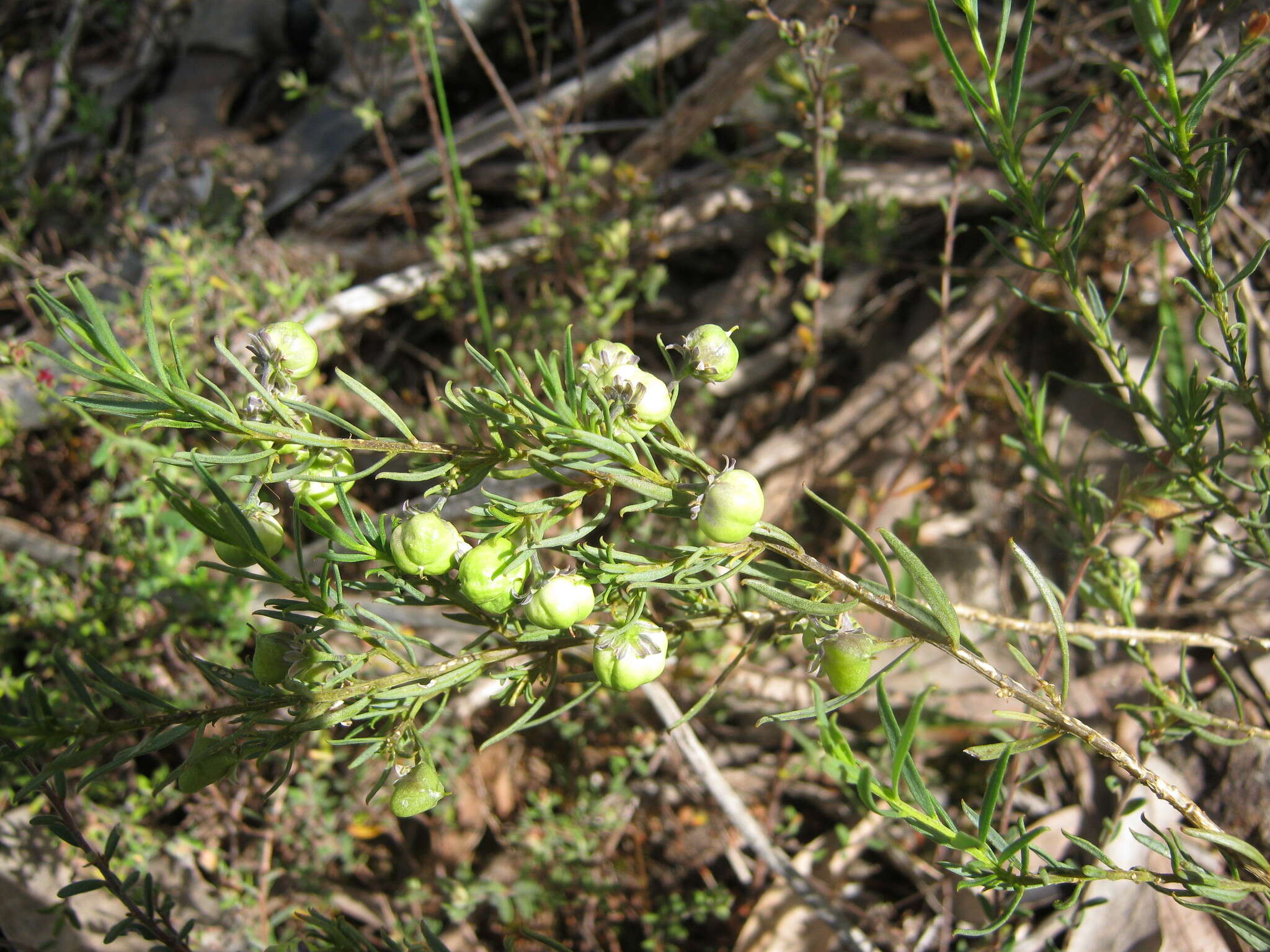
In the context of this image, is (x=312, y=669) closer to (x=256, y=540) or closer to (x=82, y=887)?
(x=256, y=540)

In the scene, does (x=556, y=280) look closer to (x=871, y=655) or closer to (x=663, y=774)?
(x=663, y=774)

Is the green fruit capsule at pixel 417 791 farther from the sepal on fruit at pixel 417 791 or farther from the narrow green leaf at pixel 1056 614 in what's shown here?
the narrow green leaf at pixel 1056 614

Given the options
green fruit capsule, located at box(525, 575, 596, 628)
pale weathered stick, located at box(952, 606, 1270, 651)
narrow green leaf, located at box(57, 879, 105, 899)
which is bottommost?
pale weathered stick, located at box(952, 606, 1270, 651)

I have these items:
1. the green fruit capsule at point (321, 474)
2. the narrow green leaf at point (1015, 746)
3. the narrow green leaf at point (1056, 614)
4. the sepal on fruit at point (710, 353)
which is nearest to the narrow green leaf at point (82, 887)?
the green fruit capsule at point (321, 474)

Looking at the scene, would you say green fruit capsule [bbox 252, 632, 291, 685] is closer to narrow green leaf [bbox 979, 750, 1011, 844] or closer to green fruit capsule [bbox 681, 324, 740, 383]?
green fruit capsule [bbox 681, 324, 740, 383]

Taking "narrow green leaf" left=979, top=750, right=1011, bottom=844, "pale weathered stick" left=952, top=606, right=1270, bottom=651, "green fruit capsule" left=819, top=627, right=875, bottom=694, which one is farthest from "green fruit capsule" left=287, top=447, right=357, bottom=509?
"pale weathered stick" left=952, top=606, right=1270, bottom=651

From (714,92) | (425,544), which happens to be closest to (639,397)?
(425,544)
